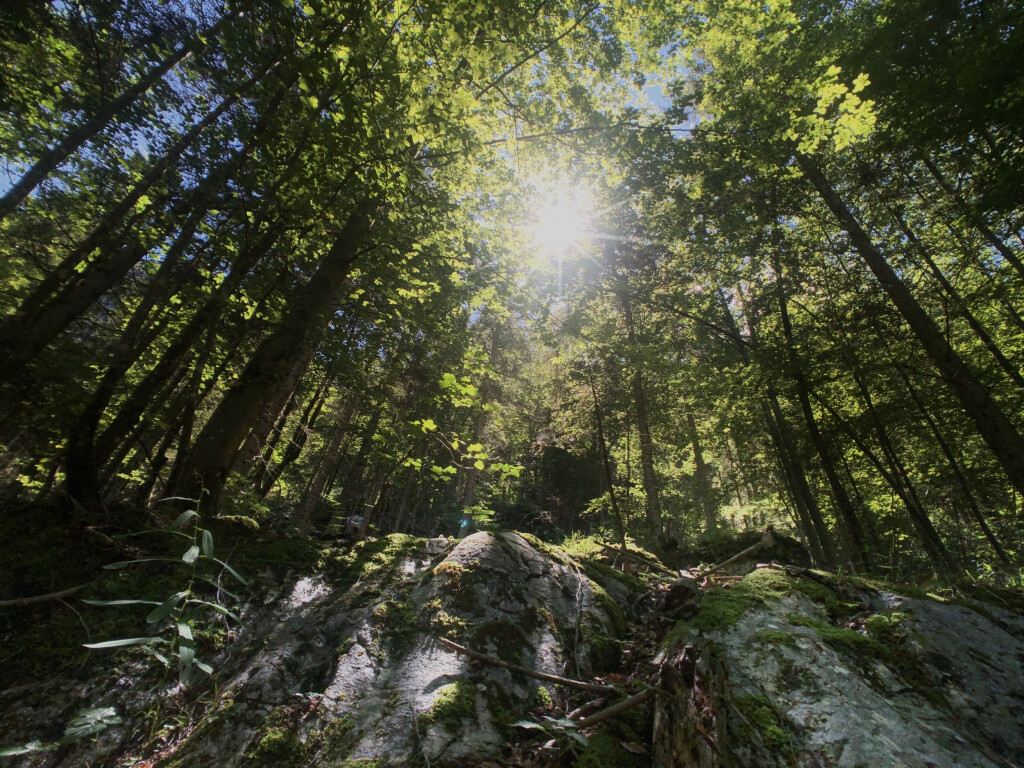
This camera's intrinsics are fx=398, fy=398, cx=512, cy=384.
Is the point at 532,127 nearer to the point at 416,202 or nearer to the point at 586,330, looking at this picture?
the point at 416,202

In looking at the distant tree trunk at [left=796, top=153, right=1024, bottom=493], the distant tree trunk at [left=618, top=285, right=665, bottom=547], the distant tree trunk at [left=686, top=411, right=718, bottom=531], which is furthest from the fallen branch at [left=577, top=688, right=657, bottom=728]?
the distant tree trunk at [left=686, top=411, right=718, bottom=531]

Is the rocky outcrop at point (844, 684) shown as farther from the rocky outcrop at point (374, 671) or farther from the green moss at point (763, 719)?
the rocky outcrop at point (374, 671)

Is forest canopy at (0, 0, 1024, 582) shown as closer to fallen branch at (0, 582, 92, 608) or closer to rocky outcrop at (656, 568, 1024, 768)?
fallen branch at (0, 582, 92, 608)

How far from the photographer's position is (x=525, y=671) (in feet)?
7.82

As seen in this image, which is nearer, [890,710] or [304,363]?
[890,710]

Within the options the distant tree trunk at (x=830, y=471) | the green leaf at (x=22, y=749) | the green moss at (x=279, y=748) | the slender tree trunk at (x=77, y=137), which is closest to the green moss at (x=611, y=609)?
the green moss at (x=279, y=748)

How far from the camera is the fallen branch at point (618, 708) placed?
2.05 metres

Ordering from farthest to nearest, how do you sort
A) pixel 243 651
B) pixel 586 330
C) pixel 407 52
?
pixel 586 330
pixel 407 52
pixel 243 651

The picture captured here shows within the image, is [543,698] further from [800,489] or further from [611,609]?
[800,489]

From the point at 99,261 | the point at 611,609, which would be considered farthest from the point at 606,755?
the point at 99,261

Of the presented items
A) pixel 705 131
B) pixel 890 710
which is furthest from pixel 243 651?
pixel 705 131

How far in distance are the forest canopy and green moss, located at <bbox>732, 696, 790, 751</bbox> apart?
255 centimetres

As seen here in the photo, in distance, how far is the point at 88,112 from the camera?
6336 mm

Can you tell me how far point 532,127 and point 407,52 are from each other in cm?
257
